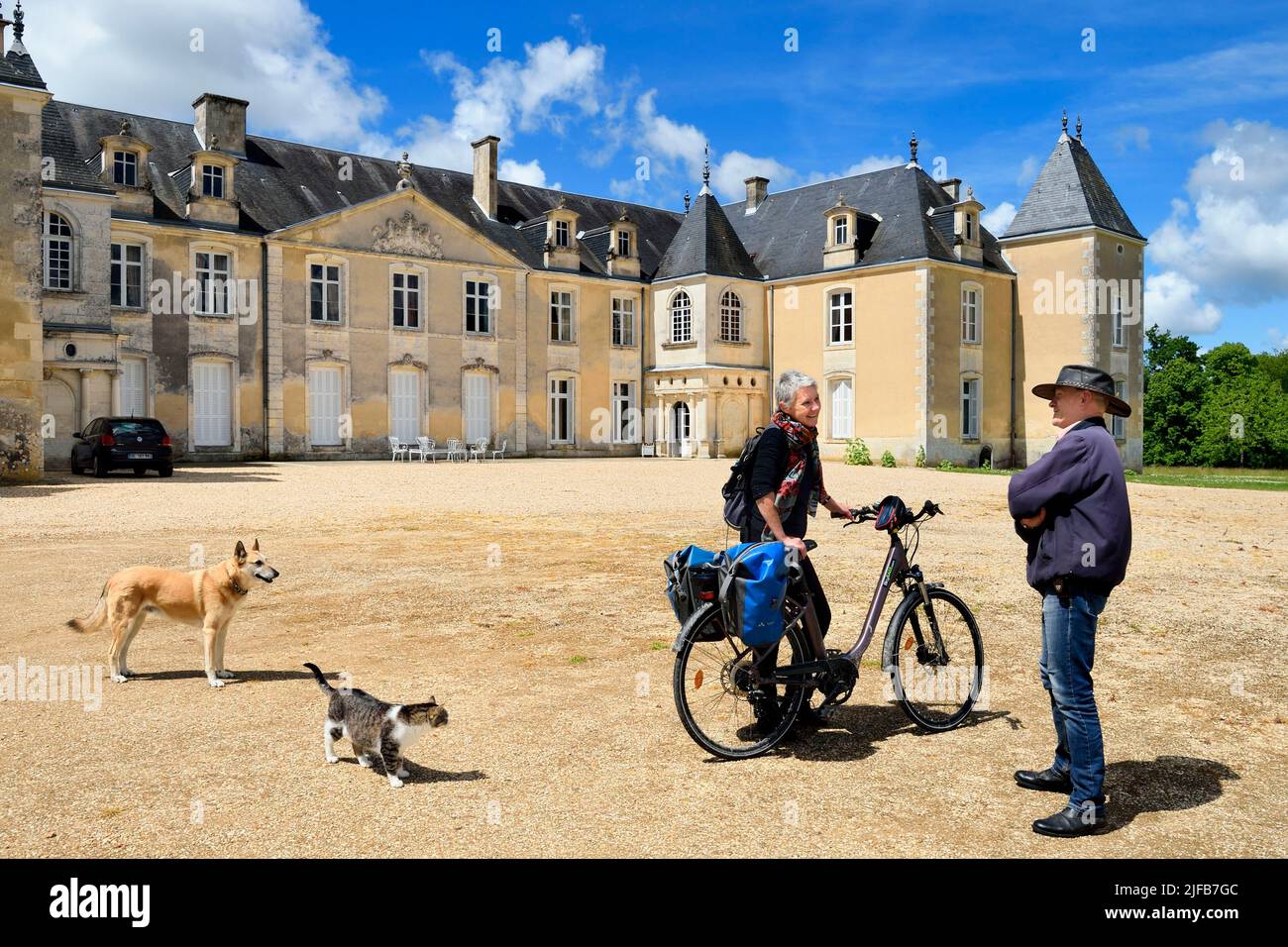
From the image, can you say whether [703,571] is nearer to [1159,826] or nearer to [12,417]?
[1159,826]

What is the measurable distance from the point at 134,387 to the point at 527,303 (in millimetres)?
12620

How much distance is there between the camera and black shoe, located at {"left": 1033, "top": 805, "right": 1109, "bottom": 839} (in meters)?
3.73

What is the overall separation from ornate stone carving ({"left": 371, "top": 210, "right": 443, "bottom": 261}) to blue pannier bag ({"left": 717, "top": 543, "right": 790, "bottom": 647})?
1127 inches

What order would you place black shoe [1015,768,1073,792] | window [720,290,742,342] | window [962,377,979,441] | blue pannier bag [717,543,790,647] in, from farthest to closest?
1. window [720,290,742,342]
2. window [962,377,979,441]
3. blue pannier bag [717,543,790,647]
4. black shoe [1015,768,1073,792]

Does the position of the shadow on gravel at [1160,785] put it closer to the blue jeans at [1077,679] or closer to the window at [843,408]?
the blue jeans at [1077,679]

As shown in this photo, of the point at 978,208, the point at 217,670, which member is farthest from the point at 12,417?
the point at 978,208

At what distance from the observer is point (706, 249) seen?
114 ft

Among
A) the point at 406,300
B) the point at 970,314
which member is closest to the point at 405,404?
the point at 406,300

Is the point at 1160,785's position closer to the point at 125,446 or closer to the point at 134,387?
the point at 125,446

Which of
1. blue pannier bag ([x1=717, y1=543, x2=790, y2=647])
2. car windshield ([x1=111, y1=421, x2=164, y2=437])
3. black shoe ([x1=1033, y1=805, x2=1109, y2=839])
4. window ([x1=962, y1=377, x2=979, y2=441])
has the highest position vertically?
window ([x1=962, y1=377, x2=979, y2=441])

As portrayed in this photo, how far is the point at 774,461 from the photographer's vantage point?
15.2 ft

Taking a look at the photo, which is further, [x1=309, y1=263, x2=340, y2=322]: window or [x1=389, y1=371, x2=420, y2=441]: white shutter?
[x1=389, y1=371, x2=420, y2=441]: white shutter

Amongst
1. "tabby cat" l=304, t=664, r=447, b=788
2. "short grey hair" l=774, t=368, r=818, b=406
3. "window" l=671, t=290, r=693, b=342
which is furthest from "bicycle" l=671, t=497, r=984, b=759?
"window" l=671, t=290, r=693, b=342

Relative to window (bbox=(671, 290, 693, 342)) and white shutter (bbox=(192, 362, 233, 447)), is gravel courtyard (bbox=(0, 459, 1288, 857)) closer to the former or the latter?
white shutter (bbox=(192, 362, 233, 447))
